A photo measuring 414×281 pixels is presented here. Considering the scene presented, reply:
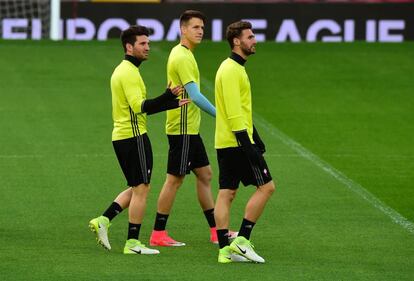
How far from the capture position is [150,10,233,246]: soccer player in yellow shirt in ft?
44.8

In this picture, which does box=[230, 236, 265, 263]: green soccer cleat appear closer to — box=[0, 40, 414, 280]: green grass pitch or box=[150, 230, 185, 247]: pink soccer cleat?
box=[0, 40, 414, 280]: green grass pitch

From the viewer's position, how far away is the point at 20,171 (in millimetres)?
18500

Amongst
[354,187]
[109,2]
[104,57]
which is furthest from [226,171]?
[109,2]

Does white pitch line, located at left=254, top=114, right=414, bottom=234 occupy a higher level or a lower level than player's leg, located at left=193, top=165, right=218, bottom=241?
lower

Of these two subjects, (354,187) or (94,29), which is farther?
(94,29)

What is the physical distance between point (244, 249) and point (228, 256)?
9.1 inches

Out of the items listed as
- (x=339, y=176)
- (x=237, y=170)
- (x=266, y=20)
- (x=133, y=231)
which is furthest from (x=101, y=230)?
(x=266, y=20)

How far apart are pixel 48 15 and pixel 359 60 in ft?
23.8

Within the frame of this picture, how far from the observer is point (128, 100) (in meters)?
13.1

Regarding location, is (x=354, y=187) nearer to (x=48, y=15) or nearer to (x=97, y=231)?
(x=97, y=231)

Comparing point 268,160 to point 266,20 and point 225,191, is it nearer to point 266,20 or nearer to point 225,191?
point 225,191

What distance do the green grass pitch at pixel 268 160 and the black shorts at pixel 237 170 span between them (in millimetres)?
759

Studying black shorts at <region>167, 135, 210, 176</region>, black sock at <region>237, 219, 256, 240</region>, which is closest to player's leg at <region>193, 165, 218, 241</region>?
black shorts at <region>167, 135, 210, 176</region>

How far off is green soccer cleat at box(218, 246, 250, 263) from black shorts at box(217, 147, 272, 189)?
59 centimetres
